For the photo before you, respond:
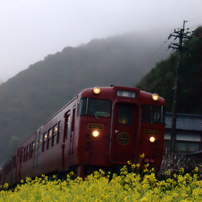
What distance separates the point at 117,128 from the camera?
9164 mm

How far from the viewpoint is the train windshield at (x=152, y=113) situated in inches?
374

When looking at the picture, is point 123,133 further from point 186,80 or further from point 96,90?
point 186,80

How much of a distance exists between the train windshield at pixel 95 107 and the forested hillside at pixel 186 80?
21882 millimetres

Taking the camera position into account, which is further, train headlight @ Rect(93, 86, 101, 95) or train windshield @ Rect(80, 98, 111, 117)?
train headlight @ Rect(93, 86, 101, 95)

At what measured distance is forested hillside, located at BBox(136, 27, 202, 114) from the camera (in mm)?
32156

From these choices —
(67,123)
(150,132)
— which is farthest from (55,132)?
(150,132)

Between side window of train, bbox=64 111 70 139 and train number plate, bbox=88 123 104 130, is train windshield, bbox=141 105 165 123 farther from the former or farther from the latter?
side window of train, bbox=64 111 70 139

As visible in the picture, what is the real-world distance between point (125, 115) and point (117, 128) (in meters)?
0.48

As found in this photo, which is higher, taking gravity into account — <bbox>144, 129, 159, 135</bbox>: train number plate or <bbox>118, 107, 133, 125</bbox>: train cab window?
<bbox>118, 107, 133, 125</bbox>: train cab window

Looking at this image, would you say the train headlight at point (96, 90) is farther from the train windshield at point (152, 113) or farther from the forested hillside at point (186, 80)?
the forested hillside at point (186, 80)

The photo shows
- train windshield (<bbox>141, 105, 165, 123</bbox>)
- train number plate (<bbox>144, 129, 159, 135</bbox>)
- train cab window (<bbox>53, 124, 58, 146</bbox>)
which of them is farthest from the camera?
train cab window (<bbox>53, 124, 58, 146</bbox>)

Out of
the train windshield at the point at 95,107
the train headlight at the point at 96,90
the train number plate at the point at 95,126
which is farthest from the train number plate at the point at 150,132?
the train headlight at the point at 96,90

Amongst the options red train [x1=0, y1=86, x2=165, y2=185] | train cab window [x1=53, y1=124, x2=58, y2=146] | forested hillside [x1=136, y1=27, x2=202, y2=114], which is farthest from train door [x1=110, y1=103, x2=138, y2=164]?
forested hillside [x1=136, y1=27, x2=202, y2=114]

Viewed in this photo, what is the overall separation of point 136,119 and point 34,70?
117 metres
